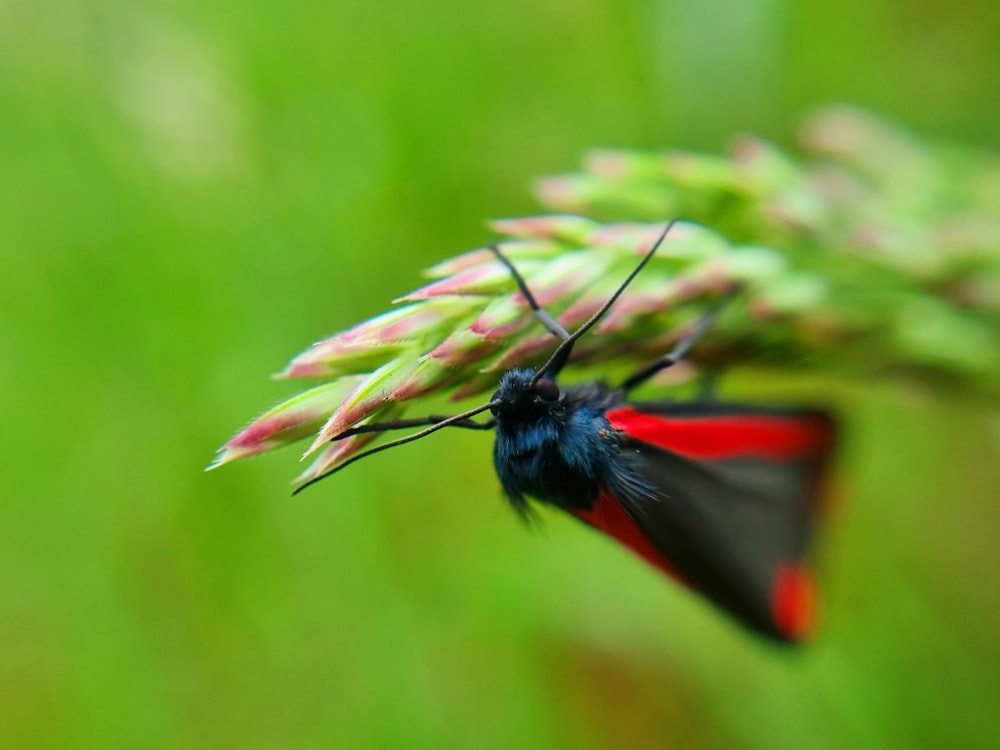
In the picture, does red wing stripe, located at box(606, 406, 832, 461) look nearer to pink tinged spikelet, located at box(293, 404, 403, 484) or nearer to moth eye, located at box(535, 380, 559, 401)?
moth eye, located at box(535, 380, 559, 401)

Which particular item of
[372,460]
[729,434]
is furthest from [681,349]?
[372,460]

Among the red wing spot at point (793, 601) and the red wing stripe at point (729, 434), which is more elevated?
the red wing stripe at point (729, 434)

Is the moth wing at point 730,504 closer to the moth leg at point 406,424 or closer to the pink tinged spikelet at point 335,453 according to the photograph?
the moth leg at point 406,424

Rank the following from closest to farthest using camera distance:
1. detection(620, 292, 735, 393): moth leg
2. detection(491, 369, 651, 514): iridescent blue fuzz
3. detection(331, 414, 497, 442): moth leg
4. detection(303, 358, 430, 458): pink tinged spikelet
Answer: detection(303, 358, 430, 458): pink tinged spikelet → detection(331, 414, 497, 442): moth leg → detection(491, 369, 651, 514): iridescent blue fuzz → detection(620, 292, 735, 393): moth leg

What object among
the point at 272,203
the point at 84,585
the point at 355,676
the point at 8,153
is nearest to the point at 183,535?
the point at 84,585

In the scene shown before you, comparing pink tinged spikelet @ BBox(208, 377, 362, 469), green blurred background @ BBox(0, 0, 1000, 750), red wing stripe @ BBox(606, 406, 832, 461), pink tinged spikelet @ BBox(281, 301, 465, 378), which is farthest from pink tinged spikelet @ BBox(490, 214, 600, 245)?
green blurred background @ BBox(0, 0, 1000, 750)

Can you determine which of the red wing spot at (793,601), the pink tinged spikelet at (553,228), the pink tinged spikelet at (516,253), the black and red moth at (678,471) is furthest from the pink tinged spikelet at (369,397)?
the red wing spot at (793,601)
